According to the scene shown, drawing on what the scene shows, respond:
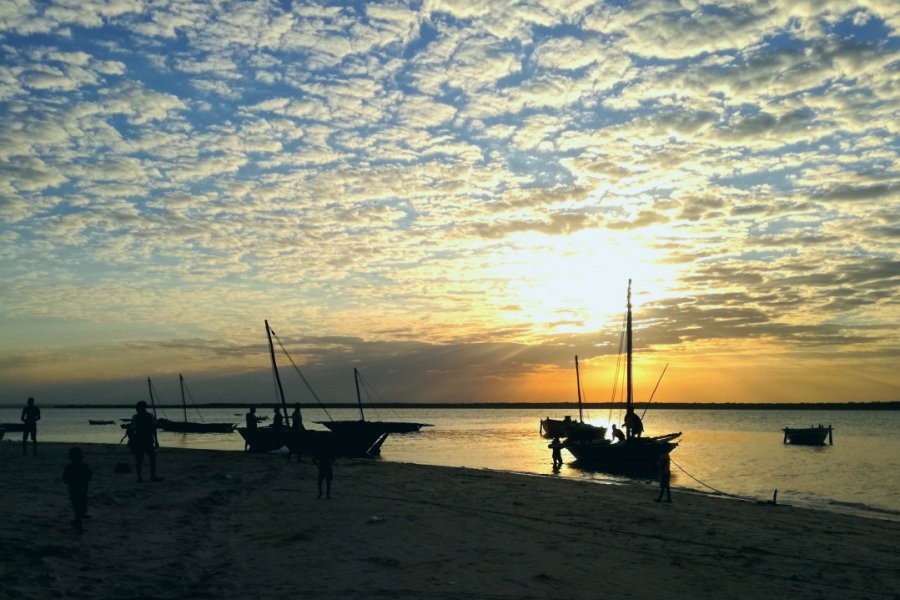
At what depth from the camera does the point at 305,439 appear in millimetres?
36344

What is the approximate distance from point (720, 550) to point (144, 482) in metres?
16.5

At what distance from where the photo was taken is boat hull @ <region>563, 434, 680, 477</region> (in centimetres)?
3666

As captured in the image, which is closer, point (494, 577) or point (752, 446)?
point (494, 577)

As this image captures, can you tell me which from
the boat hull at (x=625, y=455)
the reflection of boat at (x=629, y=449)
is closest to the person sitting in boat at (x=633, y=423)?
the reflection of boat at (x=629, y=449)

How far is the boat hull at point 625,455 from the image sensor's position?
36656 mm

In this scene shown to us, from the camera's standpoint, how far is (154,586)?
9641mm

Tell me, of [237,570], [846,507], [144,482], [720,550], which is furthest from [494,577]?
[846,507]

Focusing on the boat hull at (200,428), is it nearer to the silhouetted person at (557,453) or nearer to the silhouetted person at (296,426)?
the silhouetted person at (557,453)

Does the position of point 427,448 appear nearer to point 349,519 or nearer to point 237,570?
point 349,519

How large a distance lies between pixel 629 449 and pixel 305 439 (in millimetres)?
17811

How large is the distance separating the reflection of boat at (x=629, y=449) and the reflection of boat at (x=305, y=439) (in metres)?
14.1

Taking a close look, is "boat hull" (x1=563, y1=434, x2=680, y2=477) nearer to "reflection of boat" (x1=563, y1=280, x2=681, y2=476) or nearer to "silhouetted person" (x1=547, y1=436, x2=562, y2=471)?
"reflection of boat" (x1=563, y1=280, x2=681, y2=476)

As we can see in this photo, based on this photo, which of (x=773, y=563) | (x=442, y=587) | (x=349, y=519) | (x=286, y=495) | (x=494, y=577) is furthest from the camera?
(x=286, y=495)

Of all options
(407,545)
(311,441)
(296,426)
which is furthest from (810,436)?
(407,545)
